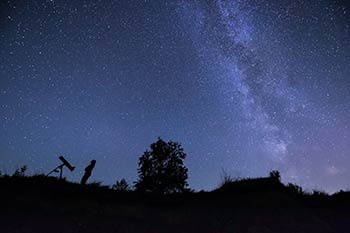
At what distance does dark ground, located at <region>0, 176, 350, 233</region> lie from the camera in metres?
15.0

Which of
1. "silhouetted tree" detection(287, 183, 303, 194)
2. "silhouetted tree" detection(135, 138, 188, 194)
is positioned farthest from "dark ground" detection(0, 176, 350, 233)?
"silhouetted tree" detection(135, 138, 188, 194)

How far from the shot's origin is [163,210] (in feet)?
55.5

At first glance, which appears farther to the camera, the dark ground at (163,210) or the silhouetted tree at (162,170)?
the silhouetted tree at (162,170)

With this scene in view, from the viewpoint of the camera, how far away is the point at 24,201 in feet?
51.6

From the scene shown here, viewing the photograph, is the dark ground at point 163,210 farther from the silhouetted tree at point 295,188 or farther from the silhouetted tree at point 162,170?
the silhouetted tree at point 162,170

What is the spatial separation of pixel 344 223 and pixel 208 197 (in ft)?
24.9

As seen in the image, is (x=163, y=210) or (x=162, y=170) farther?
(x=162, y=170)

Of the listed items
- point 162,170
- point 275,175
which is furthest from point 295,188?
point 162,170

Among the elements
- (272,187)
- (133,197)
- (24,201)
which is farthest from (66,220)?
(272,187)

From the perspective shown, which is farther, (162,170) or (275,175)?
(162,170)

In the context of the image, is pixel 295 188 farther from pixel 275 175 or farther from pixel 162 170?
pixel 162 170

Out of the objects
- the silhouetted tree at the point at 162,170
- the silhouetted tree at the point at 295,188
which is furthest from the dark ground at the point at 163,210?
the silhouetted tree at the point at 162,170

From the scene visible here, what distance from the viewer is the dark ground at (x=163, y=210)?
15.0 m

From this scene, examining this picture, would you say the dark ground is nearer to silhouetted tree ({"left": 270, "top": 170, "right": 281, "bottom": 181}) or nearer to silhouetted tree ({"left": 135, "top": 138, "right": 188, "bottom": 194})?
silhouetted tree ({"left": 270, "top": 170, "right": 281, "bottom": 181})
